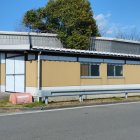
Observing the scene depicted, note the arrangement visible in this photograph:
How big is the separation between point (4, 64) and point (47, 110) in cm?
823

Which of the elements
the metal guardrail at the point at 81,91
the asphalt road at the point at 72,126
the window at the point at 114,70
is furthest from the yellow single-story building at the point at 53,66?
the asphalt road at the point at 72,126

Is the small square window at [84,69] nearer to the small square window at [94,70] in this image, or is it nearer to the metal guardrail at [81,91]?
the small square window at [94,70]

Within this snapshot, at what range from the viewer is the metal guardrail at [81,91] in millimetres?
20455

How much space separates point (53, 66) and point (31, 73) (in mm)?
1361

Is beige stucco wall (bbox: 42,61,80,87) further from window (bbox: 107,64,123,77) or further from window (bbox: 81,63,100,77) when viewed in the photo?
window (bbox: 107,64,123,77)

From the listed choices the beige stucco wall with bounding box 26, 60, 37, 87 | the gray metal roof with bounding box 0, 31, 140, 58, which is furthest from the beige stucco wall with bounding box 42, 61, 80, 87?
the gray metal roof with bounding box 0, 31, 140, 58

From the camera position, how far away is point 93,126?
12.5 m

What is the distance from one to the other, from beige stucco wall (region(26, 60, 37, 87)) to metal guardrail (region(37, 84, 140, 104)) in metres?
0.96

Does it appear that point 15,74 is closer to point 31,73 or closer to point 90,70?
point 31,73

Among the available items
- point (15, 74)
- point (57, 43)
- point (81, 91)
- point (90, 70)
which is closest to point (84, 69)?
point (90, 70)

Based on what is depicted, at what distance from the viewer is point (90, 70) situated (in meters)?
24.8

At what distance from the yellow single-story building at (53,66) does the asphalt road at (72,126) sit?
6.19 meters

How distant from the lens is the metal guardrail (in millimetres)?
20455

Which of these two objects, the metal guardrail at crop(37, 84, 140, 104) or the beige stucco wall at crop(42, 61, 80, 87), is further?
the beige stucco wall at crop(42, 61, 80, 87)
